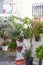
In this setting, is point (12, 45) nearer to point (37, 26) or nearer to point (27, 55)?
point (27, 55)

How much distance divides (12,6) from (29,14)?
62.5 inches

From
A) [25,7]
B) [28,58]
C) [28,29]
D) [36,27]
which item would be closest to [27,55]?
[28,58]

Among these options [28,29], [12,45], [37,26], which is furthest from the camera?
[12,45]

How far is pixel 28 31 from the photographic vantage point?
9.61 meters

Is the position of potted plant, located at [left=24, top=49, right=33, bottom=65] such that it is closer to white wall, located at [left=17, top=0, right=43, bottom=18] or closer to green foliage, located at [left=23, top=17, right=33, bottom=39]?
green foliage, located at [left=23, top=17, right=33, bottom=39]

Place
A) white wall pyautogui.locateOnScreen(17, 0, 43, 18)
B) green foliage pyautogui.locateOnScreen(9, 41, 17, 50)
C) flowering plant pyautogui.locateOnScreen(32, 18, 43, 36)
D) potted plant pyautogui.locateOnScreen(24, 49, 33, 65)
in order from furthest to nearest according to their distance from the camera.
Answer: white wall pyautogui.locateOnScreen(17, 0, 43, 18) < green foliage pyautogui.locateOnScreen(9, 41, 17, 50) < potted plant pyautogui.locateOnScreen(24, 49, 33, 65) < flowering plant pyautogui.locateOnScreen(32, 18, 43, 36)

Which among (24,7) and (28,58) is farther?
(24,7)

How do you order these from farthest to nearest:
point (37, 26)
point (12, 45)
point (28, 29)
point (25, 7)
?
point (25, 7) < point (12, 45) < point (28, 29) < point (37, 26)

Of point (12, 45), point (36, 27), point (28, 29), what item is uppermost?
point (36, 27)

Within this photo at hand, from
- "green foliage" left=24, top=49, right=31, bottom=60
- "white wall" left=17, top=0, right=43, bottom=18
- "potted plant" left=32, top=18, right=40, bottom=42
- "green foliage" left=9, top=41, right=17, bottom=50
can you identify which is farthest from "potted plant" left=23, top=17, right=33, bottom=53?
"white wall" left=17, top=0, right=43, bottom=18

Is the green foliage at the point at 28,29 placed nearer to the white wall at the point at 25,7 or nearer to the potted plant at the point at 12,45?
the potted plant at the point at 12,45

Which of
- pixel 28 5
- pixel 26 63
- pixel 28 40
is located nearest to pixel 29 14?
pixel 28 5

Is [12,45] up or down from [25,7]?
down

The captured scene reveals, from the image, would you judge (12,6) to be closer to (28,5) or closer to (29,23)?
(28,5)
